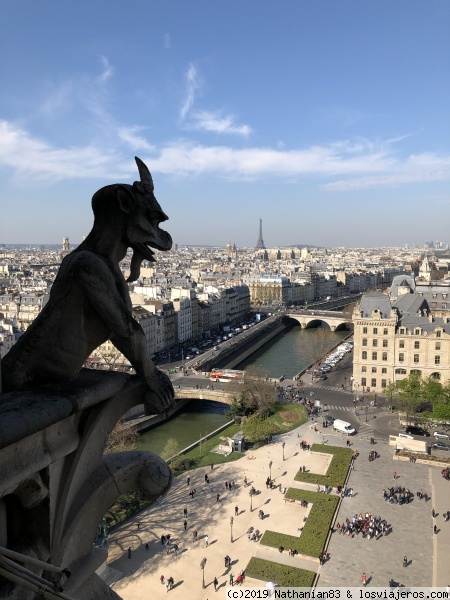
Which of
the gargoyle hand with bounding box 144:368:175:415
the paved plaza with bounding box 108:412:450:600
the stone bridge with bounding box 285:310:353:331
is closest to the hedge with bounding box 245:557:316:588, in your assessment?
the paved plaza with bounding box 108:412:450:600

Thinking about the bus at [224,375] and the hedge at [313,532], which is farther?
the bus at [224,375]

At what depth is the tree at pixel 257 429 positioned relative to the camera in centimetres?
2892

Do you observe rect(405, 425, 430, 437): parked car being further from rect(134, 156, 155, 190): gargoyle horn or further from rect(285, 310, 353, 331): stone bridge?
rect(285, 310, 353, 331): stone bridge

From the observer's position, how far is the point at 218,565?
17250mm

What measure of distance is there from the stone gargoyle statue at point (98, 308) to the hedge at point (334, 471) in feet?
72.0

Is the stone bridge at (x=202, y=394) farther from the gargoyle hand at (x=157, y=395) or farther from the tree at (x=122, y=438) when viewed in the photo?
the gargoyle hand at (x=157, y=395)

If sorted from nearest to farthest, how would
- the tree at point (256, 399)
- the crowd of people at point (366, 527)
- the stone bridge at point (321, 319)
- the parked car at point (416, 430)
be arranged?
the crowd of people at point (366, 527) → the parked car at point (416, 430) → the tree at point (256, 399) → the stone bridge at point (321, 319)

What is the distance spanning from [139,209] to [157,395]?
1268mm

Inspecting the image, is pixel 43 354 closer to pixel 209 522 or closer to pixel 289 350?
pixel 209 522

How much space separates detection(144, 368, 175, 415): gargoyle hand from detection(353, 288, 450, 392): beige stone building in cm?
3606

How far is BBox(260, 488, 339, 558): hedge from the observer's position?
58.9 ft

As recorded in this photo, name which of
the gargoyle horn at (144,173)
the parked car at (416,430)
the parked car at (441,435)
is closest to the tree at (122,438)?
the parked car at (416,430)

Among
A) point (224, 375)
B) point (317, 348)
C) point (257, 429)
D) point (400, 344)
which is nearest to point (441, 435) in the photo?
point (400, 344)

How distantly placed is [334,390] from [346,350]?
45.6ft
